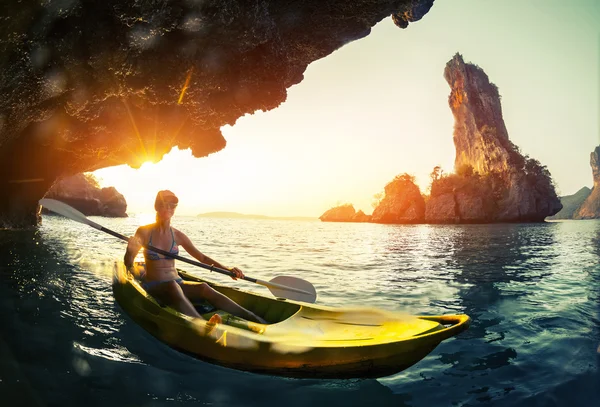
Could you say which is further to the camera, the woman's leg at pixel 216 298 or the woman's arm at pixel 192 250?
the woman's arm at pixel 192 250

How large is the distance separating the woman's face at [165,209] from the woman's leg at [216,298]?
45.4 inches

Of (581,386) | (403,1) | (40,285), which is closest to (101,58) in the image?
(40,285)

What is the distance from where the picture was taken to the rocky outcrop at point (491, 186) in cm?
6016

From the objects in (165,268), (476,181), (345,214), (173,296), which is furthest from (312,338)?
(345,214)

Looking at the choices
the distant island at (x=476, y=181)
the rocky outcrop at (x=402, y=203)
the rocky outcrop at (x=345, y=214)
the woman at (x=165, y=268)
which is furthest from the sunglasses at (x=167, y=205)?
the rocky outcrop at (x=345, y=214)

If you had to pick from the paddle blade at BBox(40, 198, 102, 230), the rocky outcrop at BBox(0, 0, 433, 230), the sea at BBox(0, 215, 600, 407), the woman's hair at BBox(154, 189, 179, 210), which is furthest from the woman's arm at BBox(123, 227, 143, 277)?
the rocky outcrop at BBox(0, 0, 433, 230)

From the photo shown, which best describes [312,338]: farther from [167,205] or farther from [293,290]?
[167,205]

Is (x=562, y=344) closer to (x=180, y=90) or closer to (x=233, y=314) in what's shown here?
(x=233, y=314)

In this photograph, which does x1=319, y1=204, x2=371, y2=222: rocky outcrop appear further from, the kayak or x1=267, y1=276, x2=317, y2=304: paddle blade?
the kayak

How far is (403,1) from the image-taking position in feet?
30.2

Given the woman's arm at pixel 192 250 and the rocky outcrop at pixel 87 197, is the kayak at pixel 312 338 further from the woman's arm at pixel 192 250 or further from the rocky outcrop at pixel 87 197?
the rocky outcrop at pixel 87 197

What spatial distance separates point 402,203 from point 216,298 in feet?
239

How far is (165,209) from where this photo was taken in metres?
4.77

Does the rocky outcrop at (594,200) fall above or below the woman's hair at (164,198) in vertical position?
above
